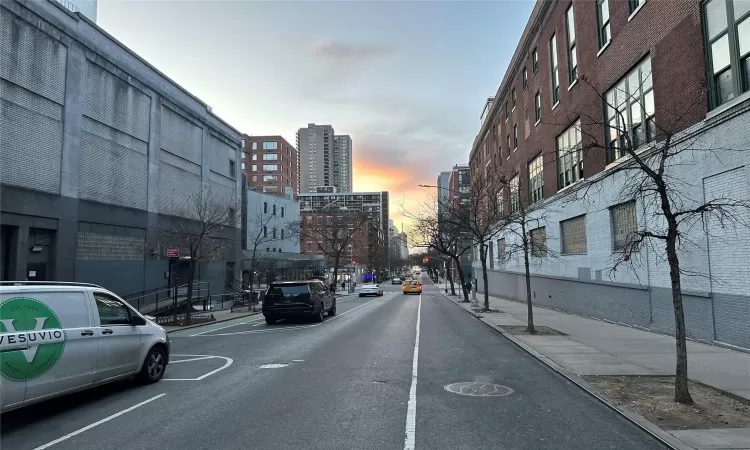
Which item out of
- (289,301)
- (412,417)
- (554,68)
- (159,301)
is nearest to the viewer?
(412,417)

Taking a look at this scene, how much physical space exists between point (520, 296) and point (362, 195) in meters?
137

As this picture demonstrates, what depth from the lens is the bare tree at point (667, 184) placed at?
6672mm

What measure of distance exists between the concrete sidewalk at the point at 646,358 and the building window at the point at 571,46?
458 inches

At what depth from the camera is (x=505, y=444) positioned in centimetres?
523

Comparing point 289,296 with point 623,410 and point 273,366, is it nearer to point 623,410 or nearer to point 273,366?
point 273,366

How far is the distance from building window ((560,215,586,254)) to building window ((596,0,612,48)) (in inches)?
275

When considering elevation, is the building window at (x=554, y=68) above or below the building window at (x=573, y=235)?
above

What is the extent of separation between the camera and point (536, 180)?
28609 mm

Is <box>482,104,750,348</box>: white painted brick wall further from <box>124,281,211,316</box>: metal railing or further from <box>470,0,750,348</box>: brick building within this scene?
<box>124,281,211,316</box>: metal railing

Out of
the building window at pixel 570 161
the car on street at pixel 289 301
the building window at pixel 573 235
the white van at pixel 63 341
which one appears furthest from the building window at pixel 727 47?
the car on street at pixel 289 301

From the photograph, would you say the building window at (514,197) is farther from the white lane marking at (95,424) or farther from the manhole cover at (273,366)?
the white lane marking at (95,424)

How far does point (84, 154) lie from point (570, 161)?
22.2 m

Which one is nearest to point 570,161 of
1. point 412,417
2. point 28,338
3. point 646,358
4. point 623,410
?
point 646,358

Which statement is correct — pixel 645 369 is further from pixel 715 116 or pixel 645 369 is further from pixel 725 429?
pixel 715 116
